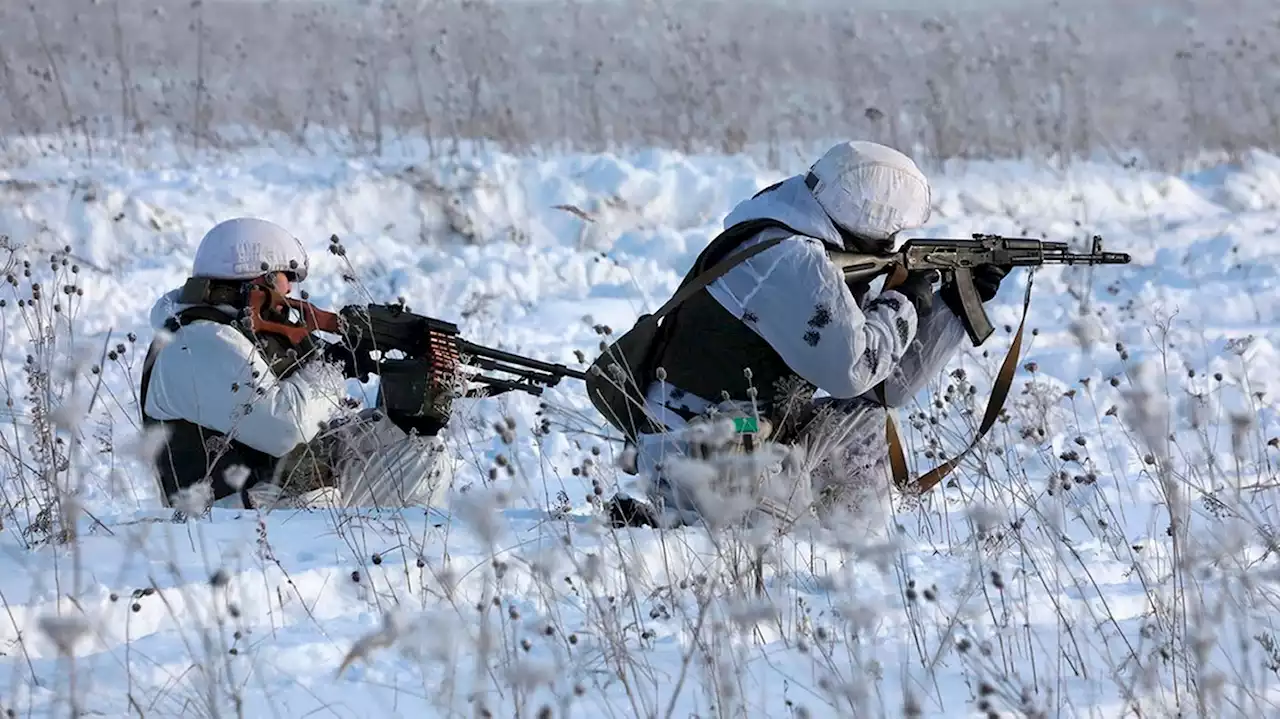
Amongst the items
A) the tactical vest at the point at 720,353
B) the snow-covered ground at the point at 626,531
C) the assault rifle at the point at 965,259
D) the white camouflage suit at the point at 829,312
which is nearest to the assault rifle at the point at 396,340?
the snow-covered ground at the point at 626,531

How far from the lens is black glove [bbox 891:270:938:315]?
14.3 ft

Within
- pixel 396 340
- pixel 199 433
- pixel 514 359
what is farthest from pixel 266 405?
pixel 514 359

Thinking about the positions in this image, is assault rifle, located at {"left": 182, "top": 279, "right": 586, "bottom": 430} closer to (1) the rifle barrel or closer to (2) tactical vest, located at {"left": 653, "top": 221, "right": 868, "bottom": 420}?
(1) the rifle barrel

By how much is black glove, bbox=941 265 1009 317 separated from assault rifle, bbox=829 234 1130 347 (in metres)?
0.01

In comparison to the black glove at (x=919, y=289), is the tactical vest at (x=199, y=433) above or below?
below

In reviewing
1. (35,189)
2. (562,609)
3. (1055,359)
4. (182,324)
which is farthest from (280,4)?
(562,609)

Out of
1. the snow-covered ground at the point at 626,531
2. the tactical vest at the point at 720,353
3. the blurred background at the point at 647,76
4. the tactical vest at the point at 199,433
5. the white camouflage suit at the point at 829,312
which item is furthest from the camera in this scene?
the blurred background at the point at 647,76

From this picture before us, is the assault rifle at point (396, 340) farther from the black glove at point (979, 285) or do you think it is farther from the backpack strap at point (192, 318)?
the black glove at point (979, 285)

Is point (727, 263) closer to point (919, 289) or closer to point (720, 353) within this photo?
point (720, 353)

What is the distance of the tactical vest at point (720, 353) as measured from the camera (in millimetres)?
4234

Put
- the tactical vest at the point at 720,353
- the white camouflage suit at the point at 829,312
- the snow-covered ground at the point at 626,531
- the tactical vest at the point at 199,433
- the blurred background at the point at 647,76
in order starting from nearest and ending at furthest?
1. the snow-covered ground at the point at 626,531
2. the white camouflage suit at the point at 829,312
3. the tactical vest at the point at 720,353
4. the tactical vest at the point at 199,433
5. the blurred background at the point at 647,76

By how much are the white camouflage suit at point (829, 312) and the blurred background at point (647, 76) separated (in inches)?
225

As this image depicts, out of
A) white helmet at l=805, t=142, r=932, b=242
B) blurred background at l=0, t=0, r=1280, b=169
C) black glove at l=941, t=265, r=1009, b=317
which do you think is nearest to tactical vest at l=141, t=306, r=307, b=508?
white helmet at l=805, t=142, r=932, b=242

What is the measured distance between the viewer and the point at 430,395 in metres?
4.48
